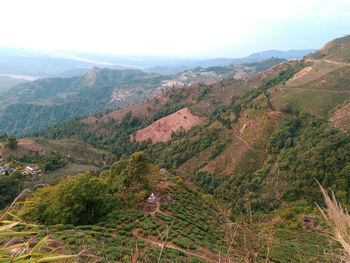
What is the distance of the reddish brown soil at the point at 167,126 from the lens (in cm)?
8162

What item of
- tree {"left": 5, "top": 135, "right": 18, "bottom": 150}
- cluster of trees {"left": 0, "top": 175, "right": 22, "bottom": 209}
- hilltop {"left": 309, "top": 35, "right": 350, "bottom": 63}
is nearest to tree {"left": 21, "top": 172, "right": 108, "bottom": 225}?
cluster of trees {"left": 0, "top": 175, "right": 22, "bottom": 209}

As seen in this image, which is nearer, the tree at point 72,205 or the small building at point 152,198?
the tree at point 72,205

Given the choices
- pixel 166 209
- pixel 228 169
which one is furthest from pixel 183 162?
pixel 166 209

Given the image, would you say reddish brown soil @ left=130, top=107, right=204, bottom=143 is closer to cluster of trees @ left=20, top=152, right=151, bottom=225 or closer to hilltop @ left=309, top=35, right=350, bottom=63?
hilltop @ left=309, top=35, right=350, bottom=63

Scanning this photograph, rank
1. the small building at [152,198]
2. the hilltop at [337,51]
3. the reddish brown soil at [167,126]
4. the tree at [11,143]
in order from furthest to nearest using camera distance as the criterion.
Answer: the reddish brown soil at [167,126] < the hilltop at [337,51] < the tree at [11,143] < the small building at [152,198]

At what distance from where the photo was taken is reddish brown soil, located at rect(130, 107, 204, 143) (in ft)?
268

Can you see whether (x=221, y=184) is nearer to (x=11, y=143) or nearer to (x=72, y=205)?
(x=72, y=205)

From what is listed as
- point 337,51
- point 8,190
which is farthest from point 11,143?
point 337,51

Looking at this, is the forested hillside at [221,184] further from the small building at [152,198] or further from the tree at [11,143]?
the tree at [11,143]

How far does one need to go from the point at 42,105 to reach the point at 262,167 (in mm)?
205095

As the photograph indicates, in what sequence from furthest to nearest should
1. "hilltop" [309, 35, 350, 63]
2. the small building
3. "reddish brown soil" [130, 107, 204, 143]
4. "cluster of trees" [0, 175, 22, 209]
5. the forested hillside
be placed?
"reddish brown soil" [130, 107, 204, 143] < "hilltop" [309, 35, 350, 63] < "cluster of trees" [0, 175, 22, 209] < the small building < the forested hillside

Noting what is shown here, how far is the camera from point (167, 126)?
85.6 metres

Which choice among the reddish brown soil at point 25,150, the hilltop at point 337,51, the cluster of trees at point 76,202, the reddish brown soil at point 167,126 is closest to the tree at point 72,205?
the cluster of trees at point 76,202

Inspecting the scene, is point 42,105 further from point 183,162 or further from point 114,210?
point 114,210
